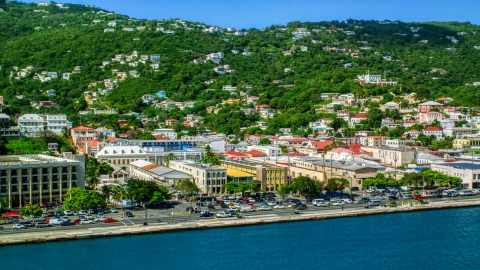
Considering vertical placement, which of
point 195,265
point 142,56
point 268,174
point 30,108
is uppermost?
point 142,56

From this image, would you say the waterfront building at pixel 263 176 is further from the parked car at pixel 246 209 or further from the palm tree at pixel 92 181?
the palm tree at pixel 92 181

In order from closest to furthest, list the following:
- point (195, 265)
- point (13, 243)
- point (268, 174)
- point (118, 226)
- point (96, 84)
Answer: point (195, 265), point (13, 243), point (118, 226), point (268, 174), point (96, 84)

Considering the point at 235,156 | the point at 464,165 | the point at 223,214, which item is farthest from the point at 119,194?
the point at 464,165

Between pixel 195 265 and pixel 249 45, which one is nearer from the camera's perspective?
pixel 195 265

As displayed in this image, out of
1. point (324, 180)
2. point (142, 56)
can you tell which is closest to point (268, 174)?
point (324, 180)

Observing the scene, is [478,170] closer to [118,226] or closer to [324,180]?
[324,180]

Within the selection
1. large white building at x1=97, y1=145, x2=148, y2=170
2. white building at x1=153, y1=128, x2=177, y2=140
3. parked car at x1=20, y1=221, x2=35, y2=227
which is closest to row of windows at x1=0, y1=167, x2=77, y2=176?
parked car at x1=20, y1=221, x2=35, y2=227
